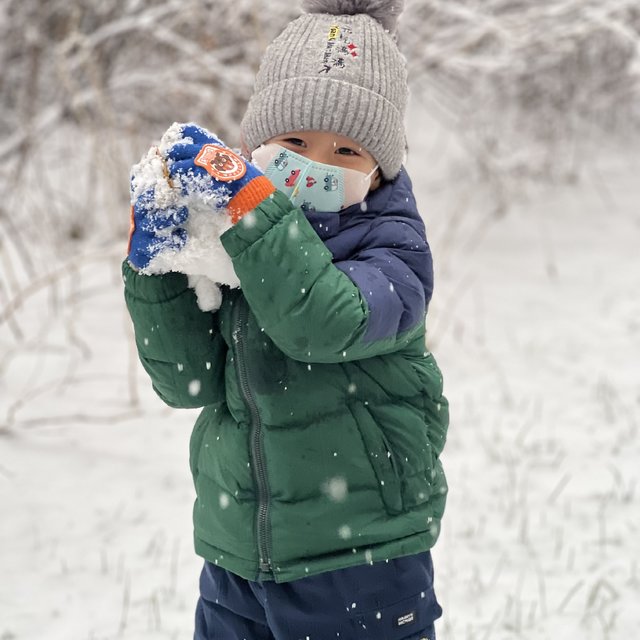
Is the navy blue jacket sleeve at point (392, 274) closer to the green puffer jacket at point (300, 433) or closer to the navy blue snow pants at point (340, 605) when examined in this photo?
the green puffer jacket at point (300, 433)

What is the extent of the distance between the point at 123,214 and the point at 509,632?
4438 millimetres

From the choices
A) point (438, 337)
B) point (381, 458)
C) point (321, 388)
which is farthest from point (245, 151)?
point (438, 337)

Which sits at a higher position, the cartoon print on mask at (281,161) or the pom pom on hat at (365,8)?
the pom pom on hat at (365,8)

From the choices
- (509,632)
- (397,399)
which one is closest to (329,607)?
(397,399)

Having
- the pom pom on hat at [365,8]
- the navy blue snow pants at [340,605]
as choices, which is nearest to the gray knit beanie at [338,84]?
the pom pom on hat at [365,8]

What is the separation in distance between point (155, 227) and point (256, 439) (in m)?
0.44

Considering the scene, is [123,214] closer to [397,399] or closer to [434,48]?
[434,48]

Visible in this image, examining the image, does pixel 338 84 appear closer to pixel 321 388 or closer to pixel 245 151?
pixel 245 151

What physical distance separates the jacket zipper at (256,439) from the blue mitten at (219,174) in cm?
25

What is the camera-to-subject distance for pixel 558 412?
176 inches

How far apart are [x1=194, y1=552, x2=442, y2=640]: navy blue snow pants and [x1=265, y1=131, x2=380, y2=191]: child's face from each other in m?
0.75

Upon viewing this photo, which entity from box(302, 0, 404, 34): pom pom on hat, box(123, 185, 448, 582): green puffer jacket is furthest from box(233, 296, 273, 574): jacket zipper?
box(302, 0, 404, 34): pom pom on hat

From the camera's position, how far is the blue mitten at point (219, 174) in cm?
133

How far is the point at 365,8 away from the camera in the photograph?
1726mm
